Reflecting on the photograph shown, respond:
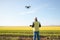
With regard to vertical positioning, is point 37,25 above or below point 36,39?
above

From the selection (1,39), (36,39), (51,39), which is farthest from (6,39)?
(36,39)

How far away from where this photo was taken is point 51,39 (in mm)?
17984

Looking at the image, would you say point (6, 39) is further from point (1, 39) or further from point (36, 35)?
point (36, 35)

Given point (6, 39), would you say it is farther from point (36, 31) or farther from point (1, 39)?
point (36, 31)

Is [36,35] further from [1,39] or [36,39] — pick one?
[1,39]

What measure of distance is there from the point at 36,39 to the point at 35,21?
1103 mm

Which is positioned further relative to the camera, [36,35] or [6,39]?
[6,39]

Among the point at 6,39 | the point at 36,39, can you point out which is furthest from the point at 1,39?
the point at 36,39

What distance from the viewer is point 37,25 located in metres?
12.8

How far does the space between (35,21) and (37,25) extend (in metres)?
0.29

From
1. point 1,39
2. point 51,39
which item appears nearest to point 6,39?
point 1,39

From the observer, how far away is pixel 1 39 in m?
17.9

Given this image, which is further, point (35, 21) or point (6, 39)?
point (6, 39)

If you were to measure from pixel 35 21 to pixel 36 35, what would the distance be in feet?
2.81
